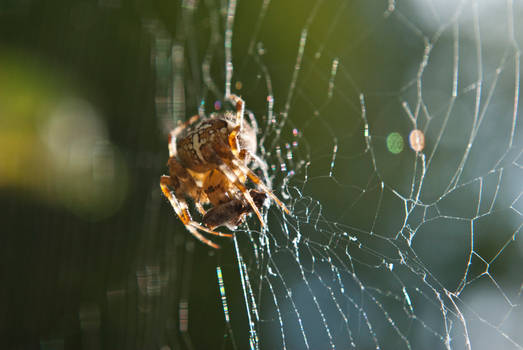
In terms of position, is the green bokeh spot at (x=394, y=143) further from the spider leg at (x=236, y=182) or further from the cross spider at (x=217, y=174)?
the spider leg at (x=236, y=182)

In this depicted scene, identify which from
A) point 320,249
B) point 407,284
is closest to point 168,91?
point 320,249

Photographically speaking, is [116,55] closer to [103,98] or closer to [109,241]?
[103,98]

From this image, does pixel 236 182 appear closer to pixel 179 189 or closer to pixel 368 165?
pixel 179 189

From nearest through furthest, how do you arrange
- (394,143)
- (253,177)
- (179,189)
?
(253,177) < (179,189) < (394,143)

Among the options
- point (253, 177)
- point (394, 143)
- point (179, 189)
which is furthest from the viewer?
point (394, 143)

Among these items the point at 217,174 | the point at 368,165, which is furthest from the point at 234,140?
the point at 368,165

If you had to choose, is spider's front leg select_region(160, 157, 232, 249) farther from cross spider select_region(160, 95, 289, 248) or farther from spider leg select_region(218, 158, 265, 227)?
spider leg select_region(218, 158, 265, 227)
